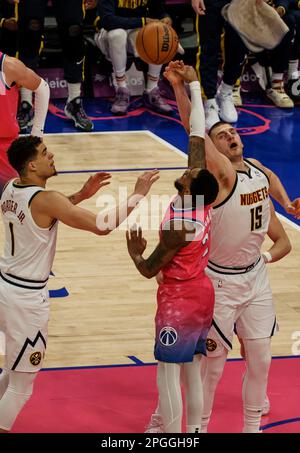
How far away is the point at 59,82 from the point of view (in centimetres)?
1515

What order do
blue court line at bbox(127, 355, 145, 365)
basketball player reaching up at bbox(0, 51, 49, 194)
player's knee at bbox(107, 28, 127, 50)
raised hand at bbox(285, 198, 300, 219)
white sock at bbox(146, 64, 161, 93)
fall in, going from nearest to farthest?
raised hand at bbox(285, 198, 300, 219)
blue court line at bbox(127, 355, 145, 365)
basketball player reaching up at bbox(0, 51, 49, 194)
player's knee at bbox(107, 28, 127, 50)
white sock at bbox(146, 64, 161, 93)

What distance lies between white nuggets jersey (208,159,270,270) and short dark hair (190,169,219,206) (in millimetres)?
363

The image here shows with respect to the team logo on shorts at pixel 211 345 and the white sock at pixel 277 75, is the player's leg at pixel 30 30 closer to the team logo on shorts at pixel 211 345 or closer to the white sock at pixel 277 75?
the white sock at pixel 277 75

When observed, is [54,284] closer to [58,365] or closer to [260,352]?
[58,365]

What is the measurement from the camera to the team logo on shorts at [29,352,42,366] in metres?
5.95

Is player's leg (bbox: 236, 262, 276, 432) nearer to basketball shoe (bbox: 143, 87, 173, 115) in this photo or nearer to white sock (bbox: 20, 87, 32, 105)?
white sock (bbox: 20, 87, 32, 105)

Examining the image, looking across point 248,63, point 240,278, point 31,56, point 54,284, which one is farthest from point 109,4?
point 240,278

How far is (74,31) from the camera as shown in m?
13.1

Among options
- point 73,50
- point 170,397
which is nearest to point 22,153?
point 170,397

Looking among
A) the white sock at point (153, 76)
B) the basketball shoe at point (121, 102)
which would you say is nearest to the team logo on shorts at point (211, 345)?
the basketball shoe at point (121, 102)

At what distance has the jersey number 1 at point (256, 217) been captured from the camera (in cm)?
621

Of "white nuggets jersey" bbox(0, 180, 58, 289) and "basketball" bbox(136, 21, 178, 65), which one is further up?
"white nuggets jersey" bbox(0, 180, 58, 289)

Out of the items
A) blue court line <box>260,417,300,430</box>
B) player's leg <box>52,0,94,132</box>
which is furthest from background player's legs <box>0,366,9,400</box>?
player's leg <box>52,0,94,132</box>

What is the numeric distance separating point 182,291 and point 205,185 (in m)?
0.60
